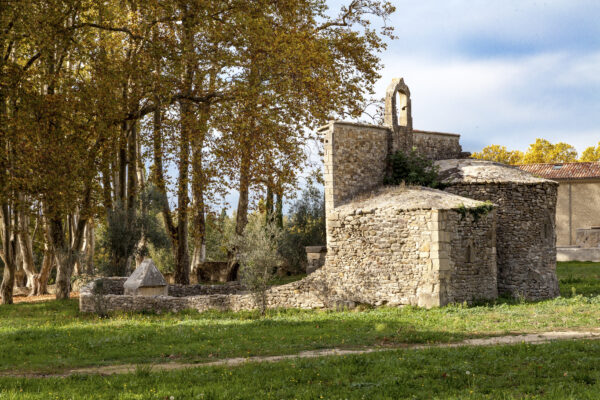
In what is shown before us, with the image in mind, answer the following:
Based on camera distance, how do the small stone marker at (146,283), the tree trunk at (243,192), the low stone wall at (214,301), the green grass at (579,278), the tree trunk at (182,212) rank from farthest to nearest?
the tree trunk at (243,192) → the tree trunk at (182,212) → the green grass at (579,278) → the small stone marker at (146,283) → the low stone wall at (214,301)

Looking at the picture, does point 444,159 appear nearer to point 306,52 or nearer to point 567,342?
point 306,52

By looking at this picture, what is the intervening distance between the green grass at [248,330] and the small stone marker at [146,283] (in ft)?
4.88

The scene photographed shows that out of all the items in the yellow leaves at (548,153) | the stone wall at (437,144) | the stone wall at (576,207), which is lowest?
the stone wall at (576,207)

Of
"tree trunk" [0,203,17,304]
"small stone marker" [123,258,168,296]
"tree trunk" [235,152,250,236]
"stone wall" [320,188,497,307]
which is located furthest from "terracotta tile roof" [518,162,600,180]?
"tree trunk" [0,203,17,304]

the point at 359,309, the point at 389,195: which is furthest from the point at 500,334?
the point at 389,195

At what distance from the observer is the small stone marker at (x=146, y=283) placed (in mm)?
21438

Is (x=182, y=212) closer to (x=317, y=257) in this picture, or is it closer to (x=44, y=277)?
(x=317, y=257)

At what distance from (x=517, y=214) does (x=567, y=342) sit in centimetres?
1001

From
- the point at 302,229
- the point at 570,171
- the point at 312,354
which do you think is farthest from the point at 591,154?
the point at 312,354

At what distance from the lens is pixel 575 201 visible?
46531 mm

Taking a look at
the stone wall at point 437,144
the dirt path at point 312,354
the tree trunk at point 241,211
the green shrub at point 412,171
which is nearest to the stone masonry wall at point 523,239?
the green shrub at point 412,171

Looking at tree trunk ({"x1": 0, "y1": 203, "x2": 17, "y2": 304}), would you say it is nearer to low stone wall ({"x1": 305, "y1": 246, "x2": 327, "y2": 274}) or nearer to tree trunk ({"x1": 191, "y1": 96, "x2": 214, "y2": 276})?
tree trunk ({"x1": 191, "y1": 96, "x2": 214, "y2": 276})

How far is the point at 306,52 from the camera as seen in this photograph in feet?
89.1

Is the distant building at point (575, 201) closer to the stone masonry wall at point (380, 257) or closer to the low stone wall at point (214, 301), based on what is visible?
the stone masonry wall at point (380, 257)
